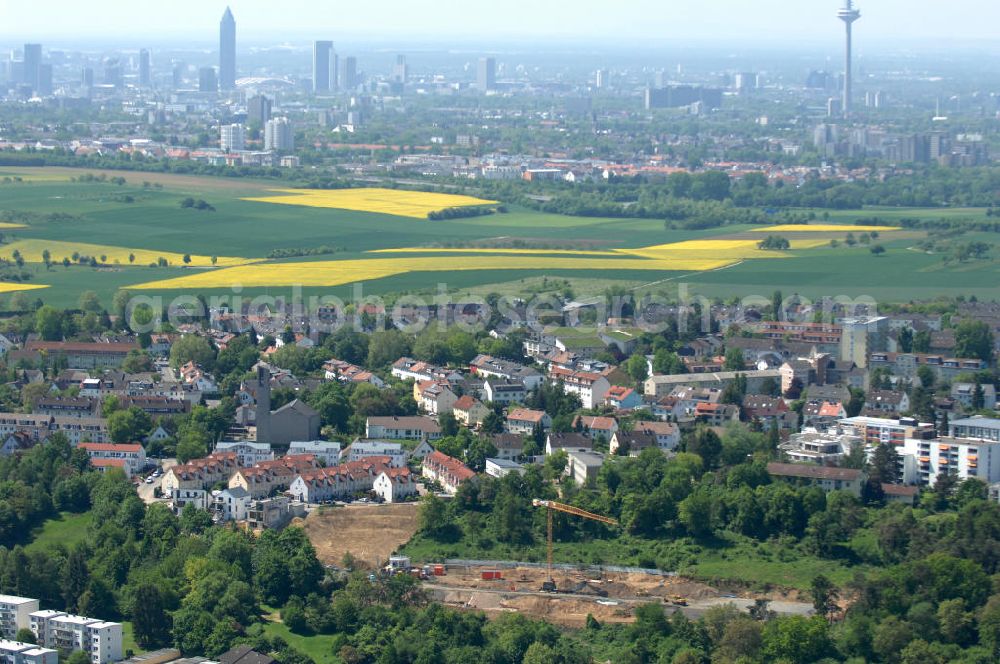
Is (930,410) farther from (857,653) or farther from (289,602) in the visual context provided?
(289,602)

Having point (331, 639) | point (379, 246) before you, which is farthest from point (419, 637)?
point (379, 246)

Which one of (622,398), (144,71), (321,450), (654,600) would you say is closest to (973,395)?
(622,398)

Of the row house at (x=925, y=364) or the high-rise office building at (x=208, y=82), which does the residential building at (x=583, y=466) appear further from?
the high-rise office building at (x=208, y=82)

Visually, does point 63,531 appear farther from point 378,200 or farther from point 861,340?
point 378,200

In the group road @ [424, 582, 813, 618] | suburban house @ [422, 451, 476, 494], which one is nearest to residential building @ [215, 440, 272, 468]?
suburban house @ [422, 451, 476, 494]

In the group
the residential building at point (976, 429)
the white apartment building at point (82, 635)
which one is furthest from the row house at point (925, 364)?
the white apartment building at point (82, 635)

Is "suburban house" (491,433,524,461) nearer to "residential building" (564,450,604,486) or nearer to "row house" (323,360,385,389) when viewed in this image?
"residential building" (564,450,604,486)

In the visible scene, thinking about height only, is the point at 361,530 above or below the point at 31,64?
below
